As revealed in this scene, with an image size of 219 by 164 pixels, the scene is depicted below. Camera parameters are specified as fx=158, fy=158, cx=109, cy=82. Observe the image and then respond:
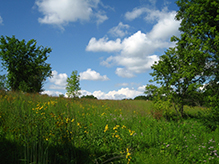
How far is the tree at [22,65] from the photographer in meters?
24.0

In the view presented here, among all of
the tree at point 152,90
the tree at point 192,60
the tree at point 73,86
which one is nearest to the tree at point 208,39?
the tree at point 192,60

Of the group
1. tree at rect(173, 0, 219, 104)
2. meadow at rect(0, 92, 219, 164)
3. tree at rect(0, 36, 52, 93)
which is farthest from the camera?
tree at rect(0, 36, 52, 93)

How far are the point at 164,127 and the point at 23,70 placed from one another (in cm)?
2410

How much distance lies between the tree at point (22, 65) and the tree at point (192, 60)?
2023 centimetres

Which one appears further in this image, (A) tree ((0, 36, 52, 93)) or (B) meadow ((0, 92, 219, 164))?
(A) tree ((0, 36, 52, 93))

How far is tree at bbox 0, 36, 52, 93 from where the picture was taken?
23969mm

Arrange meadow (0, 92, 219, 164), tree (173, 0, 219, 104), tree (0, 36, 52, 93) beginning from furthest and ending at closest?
tree (0, 36, 52, 93) < tree (173, 0, 219, 104) < meadow (0, 92, 219, 164)

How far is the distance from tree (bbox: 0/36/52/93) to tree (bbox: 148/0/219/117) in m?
20.2

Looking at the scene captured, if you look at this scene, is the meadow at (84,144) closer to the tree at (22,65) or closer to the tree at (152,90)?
the tree at (152,90)

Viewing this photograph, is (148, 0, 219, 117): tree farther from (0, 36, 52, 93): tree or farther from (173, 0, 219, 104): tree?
(0, 36, 52, 93): tree

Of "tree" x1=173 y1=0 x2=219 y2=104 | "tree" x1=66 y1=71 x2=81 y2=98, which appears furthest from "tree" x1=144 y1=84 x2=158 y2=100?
"tree" x1=66 y1=71 x2=81 y2=98

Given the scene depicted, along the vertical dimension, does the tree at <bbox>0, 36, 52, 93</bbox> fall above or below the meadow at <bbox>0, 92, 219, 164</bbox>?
above

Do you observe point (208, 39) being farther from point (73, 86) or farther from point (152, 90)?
point (73, 86)

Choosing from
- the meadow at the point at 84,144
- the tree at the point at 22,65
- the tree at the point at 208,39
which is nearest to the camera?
the meadow at the point at 84,144
